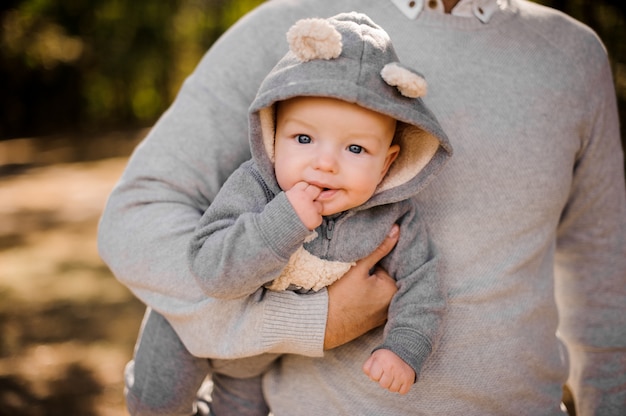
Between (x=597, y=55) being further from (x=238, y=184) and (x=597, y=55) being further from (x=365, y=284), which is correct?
(x=238, y=184)

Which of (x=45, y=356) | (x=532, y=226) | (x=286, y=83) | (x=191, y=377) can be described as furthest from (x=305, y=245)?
(x=45, y=356)

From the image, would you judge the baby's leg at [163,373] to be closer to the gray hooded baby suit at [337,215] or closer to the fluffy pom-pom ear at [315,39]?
the gray hooded baby suit at [337,215]

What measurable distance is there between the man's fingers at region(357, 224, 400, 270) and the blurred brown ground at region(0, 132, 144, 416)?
8.45ft

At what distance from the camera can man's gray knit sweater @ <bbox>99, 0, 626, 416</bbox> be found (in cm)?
173

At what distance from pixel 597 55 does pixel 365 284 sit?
43.1 inches

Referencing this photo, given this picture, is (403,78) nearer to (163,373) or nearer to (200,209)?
(200,209)

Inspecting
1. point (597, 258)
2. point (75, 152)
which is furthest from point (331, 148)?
point (75, 152)

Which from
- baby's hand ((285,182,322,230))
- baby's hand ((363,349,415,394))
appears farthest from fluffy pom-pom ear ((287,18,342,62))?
baby's hand ((363,349,415,394))

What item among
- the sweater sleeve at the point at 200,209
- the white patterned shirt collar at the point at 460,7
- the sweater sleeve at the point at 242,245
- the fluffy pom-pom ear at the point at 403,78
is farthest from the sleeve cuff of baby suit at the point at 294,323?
the white patterned shirt collar at the point at 460,7

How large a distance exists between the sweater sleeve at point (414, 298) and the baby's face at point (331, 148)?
0.72 feet

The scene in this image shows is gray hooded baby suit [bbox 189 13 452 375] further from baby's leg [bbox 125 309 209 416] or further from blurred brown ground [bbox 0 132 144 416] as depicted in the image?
blurred brown ground [bbox 0 132 144 416]

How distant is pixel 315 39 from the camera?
148 centimetres

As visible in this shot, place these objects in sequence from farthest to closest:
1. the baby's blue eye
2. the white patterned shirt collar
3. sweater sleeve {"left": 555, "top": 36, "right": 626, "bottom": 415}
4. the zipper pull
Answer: sweater sleeve {"left": 555, "top": 36, "right": 626, "bottom": 415} → the white patterned shirt collar → the zipper pull → the baby's blue eye

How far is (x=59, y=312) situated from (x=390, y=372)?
13.3 ft
